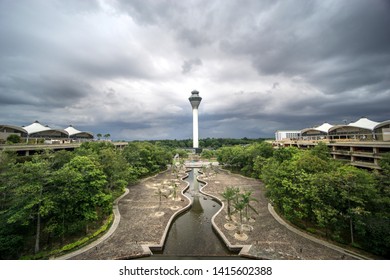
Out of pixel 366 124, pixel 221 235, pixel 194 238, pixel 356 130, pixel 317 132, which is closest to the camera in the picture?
pixel 221 235

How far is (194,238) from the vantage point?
1495cm

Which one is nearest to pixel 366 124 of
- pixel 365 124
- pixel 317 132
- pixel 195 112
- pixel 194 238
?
pixel 365 124

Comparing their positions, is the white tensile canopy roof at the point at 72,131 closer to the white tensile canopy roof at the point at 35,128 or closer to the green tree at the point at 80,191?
the white tensile canopy roof at the point at 35,128

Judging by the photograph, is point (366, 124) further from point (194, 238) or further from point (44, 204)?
point (44, 204)

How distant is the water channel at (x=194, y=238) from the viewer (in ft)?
42.5

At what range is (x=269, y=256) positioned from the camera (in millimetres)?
11977

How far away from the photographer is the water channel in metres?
13.0

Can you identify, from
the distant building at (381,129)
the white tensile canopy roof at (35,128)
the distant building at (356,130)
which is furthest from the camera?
the white tensile canopy roof at (35,128)

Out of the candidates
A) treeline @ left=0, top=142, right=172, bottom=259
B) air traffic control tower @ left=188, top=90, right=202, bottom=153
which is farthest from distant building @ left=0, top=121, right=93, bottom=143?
air traffic control tower @ left=188, top=90, right=202, bottom=153

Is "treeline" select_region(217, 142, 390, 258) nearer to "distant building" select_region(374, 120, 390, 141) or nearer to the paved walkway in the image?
the paved walkway

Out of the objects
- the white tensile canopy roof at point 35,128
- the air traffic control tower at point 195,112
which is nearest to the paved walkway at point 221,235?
the white tensile canopy roof at point 35,128

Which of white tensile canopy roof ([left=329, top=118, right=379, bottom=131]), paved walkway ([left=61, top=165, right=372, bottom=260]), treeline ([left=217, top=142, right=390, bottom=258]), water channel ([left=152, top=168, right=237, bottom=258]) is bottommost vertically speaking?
water channel ([left=152, top=168, right=237, bottom=258])

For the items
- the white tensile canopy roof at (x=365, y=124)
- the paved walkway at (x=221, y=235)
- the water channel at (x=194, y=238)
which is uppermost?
the white tensile canopy roof at (x=365, y=124)

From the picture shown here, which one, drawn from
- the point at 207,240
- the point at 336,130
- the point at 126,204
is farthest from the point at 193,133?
the point at 207,240
